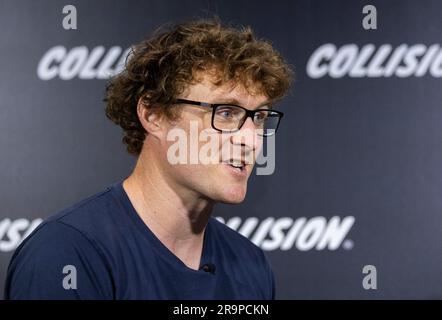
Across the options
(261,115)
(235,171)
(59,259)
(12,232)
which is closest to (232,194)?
(235,171)

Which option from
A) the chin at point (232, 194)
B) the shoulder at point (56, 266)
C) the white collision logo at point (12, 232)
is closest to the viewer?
the shoulder at point (56, 266)

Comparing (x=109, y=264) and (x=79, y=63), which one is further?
(x=79, y=63)

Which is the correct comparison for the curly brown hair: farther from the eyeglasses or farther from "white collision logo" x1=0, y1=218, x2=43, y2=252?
"white collision logo" x1=0, y1=218, x2=43, y2=252

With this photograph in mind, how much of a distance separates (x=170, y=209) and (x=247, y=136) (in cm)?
16

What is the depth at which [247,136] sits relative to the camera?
0.99 meters

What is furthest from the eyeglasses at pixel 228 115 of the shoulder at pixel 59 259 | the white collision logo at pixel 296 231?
the white collision logo at pixel 296 231

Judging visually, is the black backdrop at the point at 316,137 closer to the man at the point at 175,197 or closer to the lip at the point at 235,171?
the man at the point at 175,197

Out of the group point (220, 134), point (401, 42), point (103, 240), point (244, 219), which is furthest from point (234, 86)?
point (401, 42)

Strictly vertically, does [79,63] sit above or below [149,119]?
above

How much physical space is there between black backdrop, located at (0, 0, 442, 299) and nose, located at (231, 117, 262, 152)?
1.07 m

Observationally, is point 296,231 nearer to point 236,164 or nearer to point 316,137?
point 316,137

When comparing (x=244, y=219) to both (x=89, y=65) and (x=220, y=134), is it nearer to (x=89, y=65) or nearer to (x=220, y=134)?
(x=89, y=65)

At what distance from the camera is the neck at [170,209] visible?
37.7 inches

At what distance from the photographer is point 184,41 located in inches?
41.2
